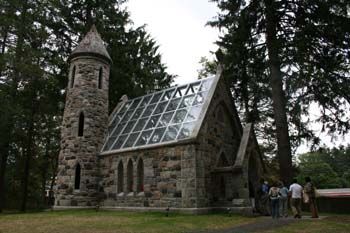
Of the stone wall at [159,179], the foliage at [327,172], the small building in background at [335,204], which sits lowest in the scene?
the small building in background at [335,204]

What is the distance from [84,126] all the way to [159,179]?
6.61 m

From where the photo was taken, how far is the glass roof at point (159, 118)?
16.2 m

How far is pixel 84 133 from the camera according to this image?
19.4m

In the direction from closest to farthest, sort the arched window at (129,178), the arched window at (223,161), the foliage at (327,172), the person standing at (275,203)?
the person standing at (275,203)
the arched window at (223,161)
the arched window at (129,178)
the foliage at (327,172)

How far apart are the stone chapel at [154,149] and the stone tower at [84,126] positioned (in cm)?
6

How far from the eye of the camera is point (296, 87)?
1645 cm

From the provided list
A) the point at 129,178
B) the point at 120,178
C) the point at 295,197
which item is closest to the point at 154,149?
the point at 129,178

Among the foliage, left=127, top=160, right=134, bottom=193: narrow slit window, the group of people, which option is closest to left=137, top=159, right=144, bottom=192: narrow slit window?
left=127, top=160, right=134, bottom=193: narrow slit window

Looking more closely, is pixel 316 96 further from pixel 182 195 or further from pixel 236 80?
pixel 182 195

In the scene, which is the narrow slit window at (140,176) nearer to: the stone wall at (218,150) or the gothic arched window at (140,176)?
the gothic arched window at (140,176)

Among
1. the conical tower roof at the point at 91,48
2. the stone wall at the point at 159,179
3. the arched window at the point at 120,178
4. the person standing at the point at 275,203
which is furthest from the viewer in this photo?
the conical tower roof at the point at 91,48

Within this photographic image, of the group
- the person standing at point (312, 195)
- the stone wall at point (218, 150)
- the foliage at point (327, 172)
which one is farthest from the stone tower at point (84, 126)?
the foliage at point (327, 172)

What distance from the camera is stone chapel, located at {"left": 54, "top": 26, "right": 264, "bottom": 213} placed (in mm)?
14711

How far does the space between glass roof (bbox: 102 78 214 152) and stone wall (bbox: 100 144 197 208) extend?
0.60 m
